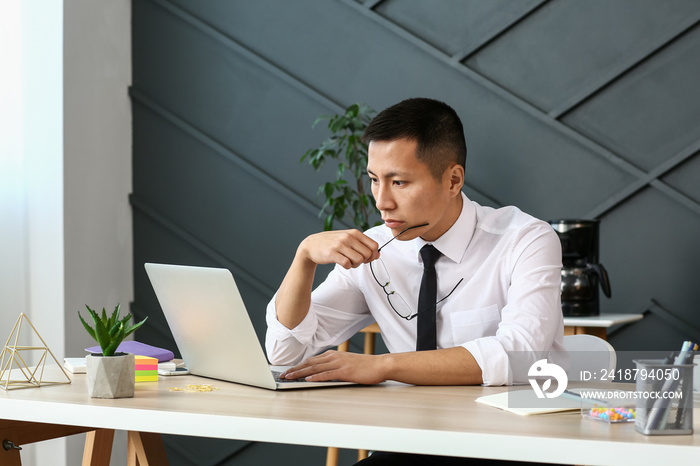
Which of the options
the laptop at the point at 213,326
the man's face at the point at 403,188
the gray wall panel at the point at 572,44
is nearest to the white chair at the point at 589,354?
the man's face at the point at 403,188

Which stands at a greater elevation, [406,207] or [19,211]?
[19,211]

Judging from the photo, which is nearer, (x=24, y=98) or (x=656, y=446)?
(x=656, y=446)

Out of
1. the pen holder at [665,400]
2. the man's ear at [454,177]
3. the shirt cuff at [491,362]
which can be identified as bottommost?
the pen holder at [665,400]

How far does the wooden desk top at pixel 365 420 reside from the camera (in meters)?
0.92

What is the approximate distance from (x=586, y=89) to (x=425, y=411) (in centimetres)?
224

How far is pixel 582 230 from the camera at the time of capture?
2.73m

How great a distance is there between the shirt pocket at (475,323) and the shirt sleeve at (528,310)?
0.09 metres

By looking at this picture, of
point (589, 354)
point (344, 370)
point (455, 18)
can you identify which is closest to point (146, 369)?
point (344, 370)

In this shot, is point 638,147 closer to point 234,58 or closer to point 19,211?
point 234,58

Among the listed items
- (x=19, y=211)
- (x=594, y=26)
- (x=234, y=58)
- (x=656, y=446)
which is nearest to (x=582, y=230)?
(x=594, y=26)

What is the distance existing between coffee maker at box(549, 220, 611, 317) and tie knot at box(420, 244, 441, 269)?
1.04m

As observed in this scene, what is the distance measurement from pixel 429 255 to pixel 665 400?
2.78 ft

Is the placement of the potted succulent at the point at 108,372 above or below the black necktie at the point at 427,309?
below

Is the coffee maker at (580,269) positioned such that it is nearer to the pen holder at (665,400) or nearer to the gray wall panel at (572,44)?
the gray wall panel at (572,44)
